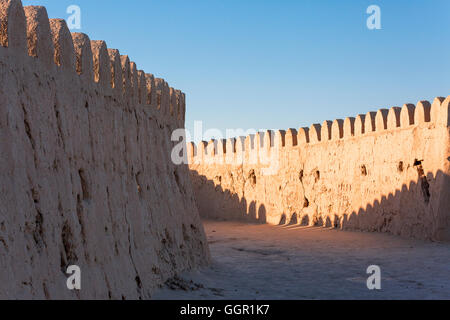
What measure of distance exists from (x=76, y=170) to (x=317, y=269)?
5466 millimetres

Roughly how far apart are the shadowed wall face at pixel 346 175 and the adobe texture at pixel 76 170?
6382mm

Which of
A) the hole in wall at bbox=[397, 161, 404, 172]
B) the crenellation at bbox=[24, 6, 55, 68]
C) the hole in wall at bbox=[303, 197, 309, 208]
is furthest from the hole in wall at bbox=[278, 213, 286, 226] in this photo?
the crenellation at bbox=[24, 6, 55, 68]

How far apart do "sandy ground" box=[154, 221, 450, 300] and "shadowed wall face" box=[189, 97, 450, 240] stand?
2.34ft

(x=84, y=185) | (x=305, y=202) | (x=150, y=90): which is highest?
(x=150, y=90)

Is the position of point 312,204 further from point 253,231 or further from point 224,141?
point 224,141

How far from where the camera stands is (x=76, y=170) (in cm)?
521

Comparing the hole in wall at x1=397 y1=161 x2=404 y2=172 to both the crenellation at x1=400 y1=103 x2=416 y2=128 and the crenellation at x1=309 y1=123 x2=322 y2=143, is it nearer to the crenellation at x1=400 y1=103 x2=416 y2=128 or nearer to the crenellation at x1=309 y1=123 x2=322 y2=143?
the crenellation at x1=400 y1=103 x2=416 y2=128

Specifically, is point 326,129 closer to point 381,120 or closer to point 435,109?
point 381,120

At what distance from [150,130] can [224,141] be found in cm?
1193

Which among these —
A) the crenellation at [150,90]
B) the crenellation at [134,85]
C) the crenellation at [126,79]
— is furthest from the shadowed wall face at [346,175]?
the crenellation at [126,79]

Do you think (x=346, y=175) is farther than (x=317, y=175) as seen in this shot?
No

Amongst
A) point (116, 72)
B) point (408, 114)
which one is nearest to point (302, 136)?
point (408, 114)

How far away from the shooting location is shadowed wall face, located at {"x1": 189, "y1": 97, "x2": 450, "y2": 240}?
38.0 ft

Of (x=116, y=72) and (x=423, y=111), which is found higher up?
(x=423, y=111)
